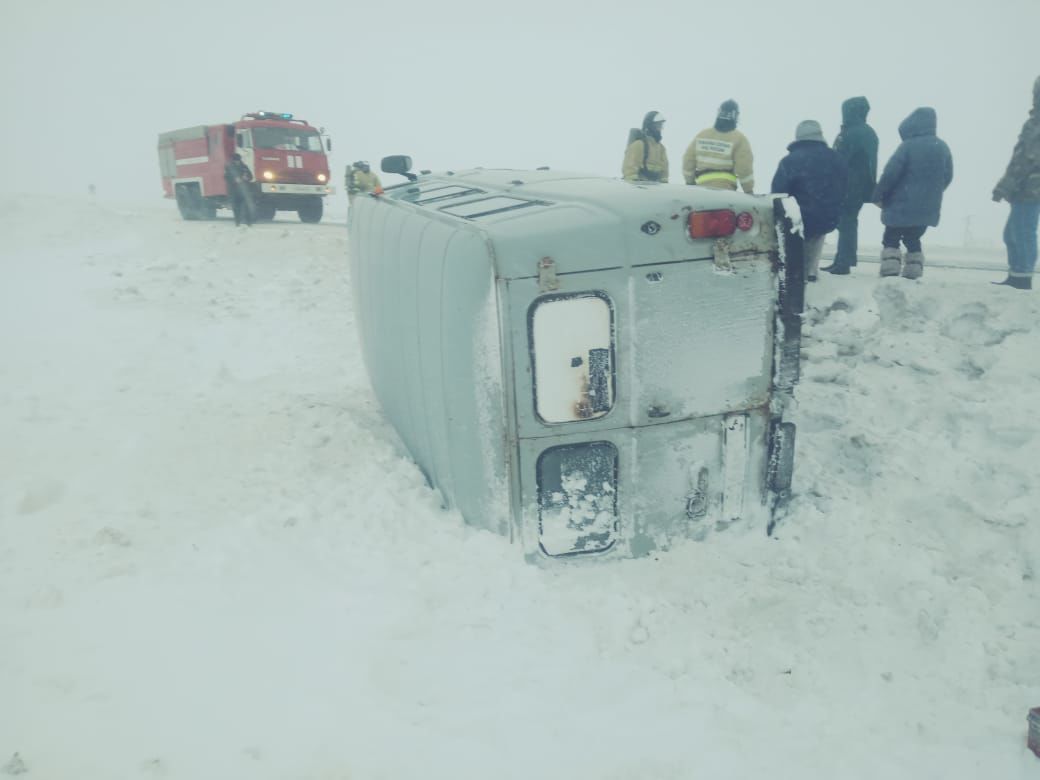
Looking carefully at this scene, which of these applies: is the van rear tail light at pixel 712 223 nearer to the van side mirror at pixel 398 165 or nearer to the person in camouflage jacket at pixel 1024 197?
the van side mirror at pixel 398 165

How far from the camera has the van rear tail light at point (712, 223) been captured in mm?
3285

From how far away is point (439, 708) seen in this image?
2717mm

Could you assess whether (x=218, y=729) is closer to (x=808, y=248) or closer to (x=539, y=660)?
(x=539, y=660)

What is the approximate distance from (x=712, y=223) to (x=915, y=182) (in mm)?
4413

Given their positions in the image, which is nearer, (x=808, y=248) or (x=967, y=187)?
(x=808, y=248)

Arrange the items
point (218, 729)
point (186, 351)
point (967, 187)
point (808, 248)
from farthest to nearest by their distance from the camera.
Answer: point (967, 187) → point (186, 351) → point (808, 248) → point (218, 729)

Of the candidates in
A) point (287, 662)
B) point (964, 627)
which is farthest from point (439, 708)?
point (964, 627)

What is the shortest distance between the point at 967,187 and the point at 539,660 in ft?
329

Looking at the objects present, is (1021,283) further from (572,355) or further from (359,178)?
(359,178)

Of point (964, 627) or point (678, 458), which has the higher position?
point (678, 458)

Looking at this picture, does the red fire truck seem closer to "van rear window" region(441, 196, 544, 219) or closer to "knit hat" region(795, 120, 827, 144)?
"knit hat" region(795, 120, 827, 144)

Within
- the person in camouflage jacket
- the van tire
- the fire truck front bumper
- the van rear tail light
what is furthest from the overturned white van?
the van tire

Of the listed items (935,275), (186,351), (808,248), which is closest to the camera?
(808,248)

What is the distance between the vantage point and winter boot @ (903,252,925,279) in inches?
261
